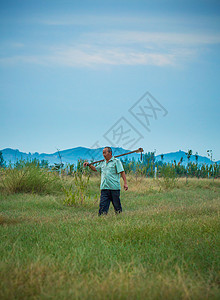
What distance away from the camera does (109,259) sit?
3748 millimetres

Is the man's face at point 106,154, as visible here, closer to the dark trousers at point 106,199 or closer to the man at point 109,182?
the man at point 109,182

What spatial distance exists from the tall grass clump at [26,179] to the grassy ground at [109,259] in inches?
166

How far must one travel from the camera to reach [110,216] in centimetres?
670

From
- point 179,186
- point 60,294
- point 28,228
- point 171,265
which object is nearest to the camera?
point 60,294

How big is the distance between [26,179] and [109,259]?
312 inches

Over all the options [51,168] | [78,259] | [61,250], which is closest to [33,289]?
[78,259]

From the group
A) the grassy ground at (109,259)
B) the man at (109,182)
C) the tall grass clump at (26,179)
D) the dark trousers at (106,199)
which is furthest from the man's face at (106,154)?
the tall grass clump at (26,179)

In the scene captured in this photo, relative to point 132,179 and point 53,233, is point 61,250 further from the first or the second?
point 132,179

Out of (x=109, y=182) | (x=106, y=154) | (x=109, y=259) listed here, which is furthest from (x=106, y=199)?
(x=109, y=259)

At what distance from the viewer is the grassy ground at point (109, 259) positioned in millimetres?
2762

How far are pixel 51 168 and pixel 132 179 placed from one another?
514cm

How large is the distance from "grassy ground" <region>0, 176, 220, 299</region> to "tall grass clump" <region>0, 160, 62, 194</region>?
4.22m

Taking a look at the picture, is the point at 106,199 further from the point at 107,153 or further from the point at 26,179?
the point at 26,179

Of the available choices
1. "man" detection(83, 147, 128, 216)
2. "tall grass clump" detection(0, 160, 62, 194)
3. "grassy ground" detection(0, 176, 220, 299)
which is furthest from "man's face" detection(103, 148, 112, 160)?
"tall grass clump" detection(0, 160, 62, 194)
